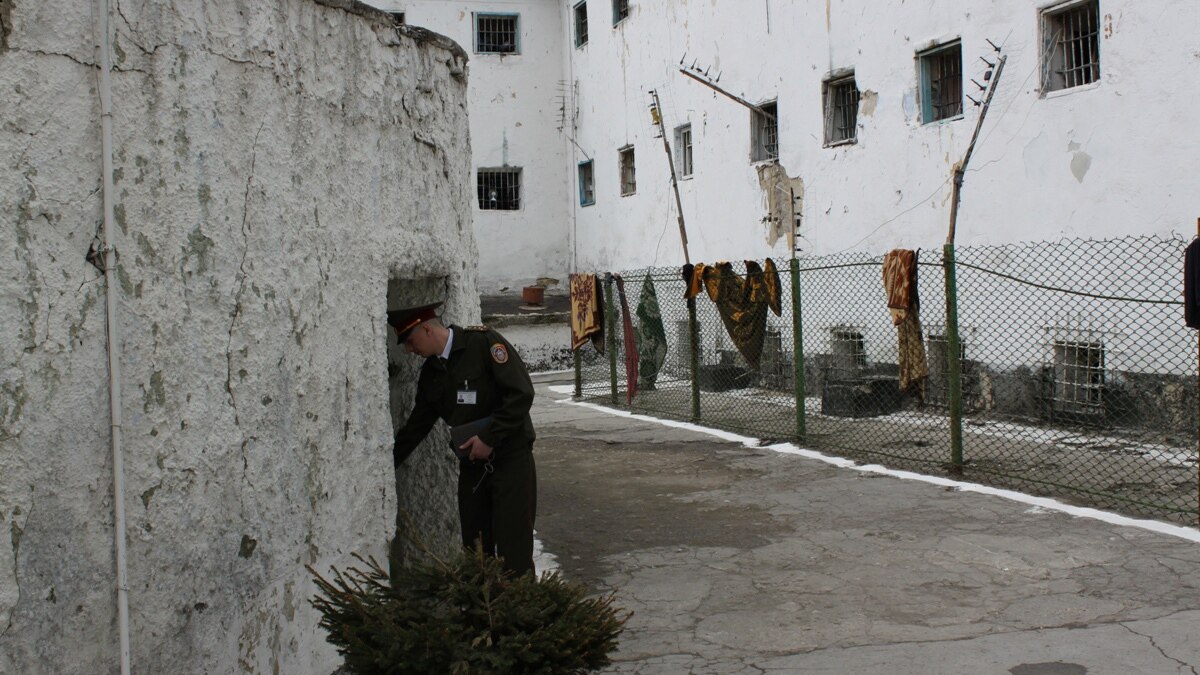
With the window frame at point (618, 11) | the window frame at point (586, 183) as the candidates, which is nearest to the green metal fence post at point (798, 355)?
the window frame at point (618, 11)

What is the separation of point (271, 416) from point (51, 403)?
3.40ft

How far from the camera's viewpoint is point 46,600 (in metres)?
3.46

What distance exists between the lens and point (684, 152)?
1945 centimetres

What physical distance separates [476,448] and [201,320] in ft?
5.55

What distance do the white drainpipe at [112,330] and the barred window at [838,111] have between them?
486 inches

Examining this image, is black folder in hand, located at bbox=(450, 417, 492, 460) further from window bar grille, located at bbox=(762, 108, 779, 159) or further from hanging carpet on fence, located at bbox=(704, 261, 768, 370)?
window bar grille, located at bbox=(762, 108, 779, 159)

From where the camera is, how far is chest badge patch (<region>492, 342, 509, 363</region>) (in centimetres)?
553

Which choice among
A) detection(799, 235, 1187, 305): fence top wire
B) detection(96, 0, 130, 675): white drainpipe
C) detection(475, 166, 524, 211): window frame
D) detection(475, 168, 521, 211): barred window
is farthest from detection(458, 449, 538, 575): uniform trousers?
detection(475, 168, 521, 211): barred window

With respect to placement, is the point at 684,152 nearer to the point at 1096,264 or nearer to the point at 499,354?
the point at 1096,264

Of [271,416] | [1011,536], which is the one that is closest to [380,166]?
[271,416]

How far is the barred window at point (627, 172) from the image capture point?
21877mm

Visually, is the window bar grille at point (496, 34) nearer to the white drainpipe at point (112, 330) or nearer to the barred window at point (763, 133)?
the barred window at point (763, 133)

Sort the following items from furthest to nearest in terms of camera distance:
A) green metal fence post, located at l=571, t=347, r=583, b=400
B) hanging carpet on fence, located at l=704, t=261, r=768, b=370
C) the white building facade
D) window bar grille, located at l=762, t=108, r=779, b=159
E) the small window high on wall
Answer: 1. the small window high on wall
2. window bar grille, located at l=762, t=108, r=779, b=159
3. green metal fence post, located at l=571, t=347, r=583, b=400
4. hanging carpet on fence, located at l=704, t=261, r=768, b=370
5. the white building facade

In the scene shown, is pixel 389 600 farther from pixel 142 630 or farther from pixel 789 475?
pixel 789 475
